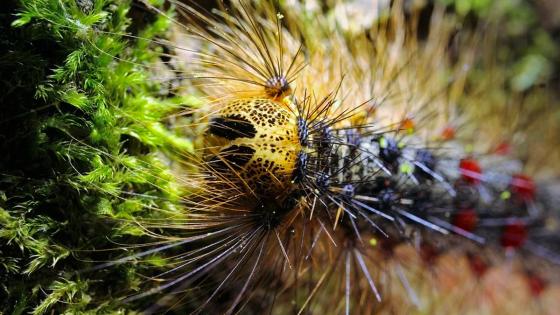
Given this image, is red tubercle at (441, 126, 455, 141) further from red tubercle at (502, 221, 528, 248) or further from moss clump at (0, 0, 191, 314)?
moss clump at (0, 0, 191, 314)

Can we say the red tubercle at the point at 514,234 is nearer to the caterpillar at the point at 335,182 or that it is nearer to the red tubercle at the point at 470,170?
the caterpillar at the point at 335,182

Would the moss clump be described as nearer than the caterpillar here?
Yes

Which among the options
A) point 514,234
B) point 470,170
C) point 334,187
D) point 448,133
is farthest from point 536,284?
point 334,187

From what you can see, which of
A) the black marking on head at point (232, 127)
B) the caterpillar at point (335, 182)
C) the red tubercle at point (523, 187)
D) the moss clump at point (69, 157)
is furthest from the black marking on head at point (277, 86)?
the red tubercle at point (523, 187)

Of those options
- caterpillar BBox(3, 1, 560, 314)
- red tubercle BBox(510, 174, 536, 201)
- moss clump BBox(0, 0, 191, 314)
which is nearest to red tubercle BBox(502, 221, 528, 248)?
caterpillar BBox(3, 1, 560, 314)

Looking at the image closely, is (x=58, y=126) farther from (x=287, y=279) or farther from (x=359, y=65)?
(x=359, y=65)

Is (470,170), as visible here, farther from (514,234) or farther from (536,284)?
(536,284)

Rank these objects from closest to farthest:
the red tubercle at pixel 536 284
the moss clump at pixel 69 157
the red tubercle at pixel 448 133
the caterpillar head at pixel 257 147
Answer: the moss clump at pixel 69 157
the caterpillar head at pixel 257 147
the red tubercle at pixel 448 133
the red tubercle at pixel 536 284
